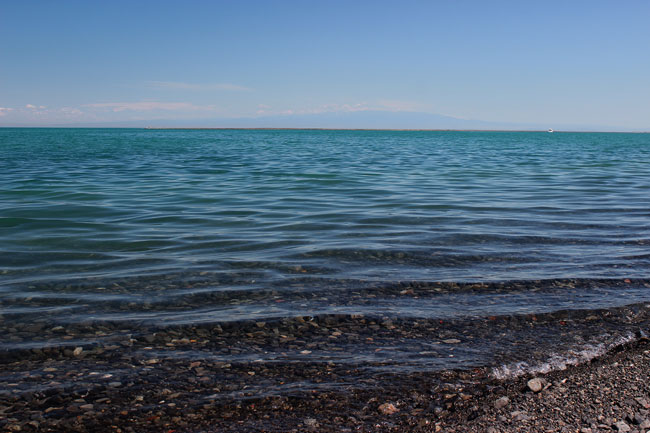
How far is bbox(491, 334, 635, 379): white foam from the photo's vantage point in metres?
4.51

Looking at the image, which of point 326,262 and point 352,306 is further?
point 326,262

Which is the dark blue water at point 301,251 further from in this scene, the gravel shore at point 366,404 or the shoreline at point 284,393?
the gravel shore at point 366,404

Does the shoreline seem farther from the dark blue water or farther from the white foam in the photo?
the dark blue water

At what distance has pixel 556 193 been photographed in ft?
56.6

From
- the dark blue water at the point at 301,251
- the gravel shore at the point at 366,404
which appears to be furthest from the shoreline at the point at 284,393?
the dark blue water at the point at 301,251

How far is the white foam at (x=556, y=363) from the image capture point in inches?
177

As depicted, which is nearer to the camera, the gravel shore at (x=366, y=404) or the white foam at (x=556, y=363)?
the gravel shore at (x=366, y=404)

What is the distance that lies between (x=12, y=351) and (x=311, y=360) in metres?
2.76

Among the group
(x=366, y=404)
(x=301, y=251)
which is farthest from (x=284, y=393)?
(x=301, y=251)

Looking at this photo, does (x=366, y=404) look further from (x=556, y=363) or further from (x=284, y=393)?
(x=556, y=363)

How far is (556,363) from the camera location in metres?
4.66

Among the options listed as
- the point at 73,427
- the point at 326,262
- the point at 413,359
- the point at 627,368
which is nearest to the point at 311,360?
the point at 413,359

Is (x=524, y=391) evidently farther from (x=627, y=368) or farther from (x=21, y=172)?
(x=21, y=172)

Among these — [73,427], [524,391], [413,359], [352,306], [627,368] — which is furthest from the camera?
[352,306]
